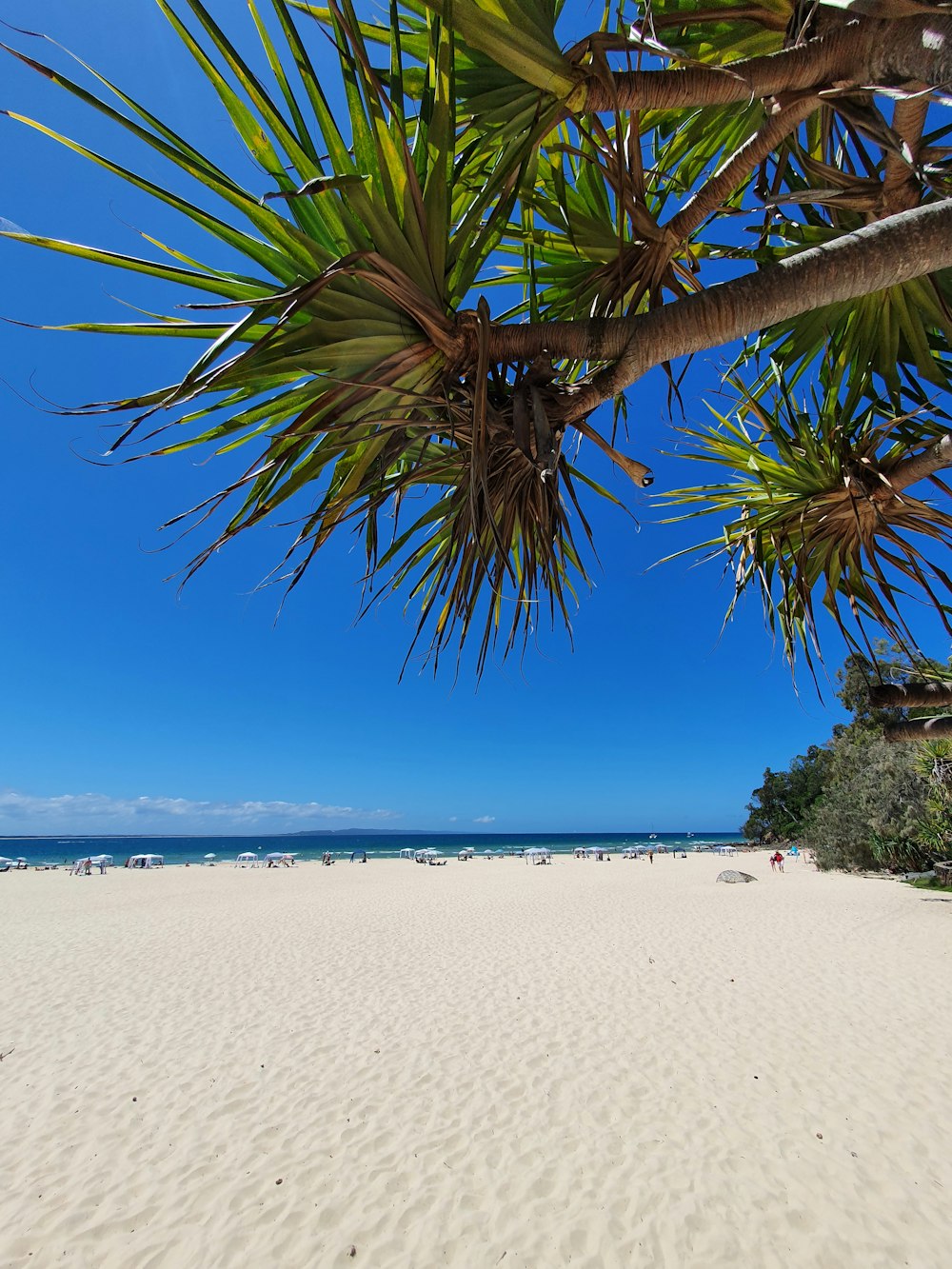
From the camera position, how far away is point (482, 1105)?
4.07 meters

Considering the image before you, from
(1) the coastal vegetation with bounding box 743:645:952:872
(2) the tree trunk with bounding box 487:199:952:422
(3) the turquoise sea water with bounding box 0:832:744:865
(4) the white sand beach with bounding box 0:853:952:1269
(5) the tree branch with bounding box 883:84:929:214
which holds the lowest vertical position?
(3) the turquoise sea water with bounding box 0:832:744:865

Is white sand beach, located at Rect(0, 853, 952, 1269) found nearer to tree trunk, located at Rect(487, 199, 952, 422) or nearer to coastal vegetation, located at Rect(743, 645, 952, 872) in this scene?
tree trunk, located at Rect(487, 199, 952, 422)

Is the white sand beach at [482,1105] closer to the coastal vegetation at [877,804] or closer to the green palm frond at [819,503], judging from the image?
the green palm frond at [819,503]

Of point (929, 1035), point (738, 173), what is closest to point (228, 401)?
point (738, 173)

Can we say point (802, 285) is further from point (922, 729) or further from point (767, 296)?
point (922, 729)

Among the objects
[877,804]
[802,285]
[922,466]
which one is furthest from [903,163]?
[877,804]

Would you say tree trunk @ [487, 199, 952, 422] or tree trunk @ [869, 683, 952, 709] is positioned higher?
tree trunk @ [487, 199, 952, 422]

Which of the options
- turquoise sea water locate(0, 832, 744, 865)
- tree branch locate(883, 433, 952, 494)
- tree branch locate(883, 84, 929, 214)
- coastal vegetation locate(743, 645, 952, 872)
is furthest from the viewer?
turquoise sea water locate(0, 832, 744, 865)

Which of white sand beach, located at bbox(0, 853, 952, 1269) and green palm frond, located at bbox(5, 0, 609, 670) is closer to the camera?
green palm frond, located at bbox(5, 0, 609, 670)

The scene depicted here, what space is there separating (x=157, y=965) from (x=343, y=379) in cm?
928

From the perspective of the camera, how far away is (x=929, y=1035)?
17.1 feet

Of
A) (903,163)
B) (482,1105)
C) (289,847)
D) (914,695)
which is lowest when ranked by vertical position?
(289,847)

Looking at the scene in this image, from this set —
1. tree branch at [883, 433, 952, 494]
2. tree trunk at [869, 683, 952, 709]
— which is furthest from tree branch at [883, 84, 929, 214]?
tree trunk at [869, 683, 952, 709]

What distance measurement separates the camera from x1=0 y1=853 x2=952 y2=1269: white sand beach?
2932mm
